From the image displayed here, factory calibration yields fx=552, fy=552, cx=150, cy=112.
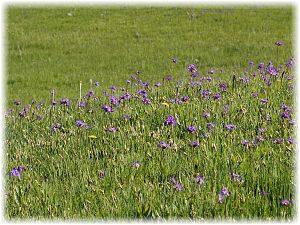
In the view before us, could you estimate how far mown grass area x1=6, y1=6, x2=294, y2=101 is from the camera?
13.5 m

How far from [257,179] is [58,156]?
165cm

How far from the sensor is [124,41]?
54.3 feet

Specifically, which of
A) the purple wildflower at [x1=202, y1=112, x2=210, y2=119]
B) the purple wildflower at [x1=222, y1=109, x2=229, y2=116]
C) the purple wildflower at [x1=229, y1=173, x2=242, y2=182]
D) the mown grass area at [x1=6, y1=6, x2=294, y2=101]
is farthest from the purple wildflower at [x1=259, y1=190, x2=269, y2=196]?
the mown grass area at [x1=6, y1=6, x2=294, y2=101]

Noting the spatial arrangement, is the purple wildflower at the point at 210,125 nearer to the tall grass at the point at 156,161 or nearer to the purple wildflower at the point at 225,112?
the tall grass at the point at 156,161

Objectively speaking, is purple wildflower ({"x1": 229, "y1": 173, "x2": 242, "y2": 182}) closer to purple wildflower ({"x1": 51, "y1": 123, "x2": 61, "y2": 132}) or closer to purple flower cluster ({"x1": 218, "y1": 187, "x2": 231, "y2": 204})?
purple flower cluster ({"x1": 218, "y1": 187, "x2": 231, "y2": 204})

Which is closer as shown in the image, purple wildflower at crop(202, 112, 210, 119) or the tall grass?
the tall grass

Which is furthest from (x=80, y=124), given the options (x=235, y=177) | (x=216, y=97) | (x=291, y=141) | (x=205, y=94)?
(x=291, y=141)

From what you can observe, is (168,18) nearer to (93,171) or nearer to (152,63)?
(152,63)

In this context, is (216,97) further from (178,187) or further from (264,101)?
(178,187)

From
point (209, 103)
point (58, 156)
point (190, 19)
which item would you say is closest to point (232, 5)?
point (190, 19)

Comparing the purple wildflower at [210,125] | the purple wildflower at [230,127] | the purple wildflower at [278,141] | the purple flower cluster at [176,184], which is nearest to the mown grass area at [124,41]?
the purple wildflower at [210,125]

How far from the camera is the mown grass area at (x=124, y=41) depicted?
44.4ft

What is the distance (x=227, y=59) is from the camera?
48.6 feet

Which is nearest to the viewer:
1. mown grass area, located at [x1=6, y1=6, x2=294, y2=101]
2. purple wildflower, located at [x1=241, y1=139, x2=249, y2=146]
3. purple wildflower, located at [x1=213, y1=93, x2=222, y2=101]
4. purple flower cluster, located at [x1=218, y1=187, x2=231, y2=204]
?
purple flower cluster, located at [x1=218, y1=187, x2=231, y2=204]
